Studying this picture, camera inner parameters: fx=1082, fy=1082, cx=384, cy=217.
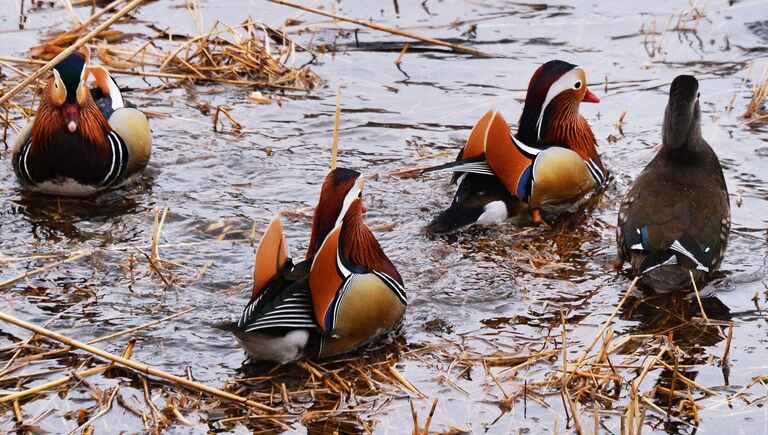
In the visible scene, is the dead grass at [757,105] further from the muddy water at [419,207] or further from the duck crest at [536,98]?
the duck crest at [536,98]

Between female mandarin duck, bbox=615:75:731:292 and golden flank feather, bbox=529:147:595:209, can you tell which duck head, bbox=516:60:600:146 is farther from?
female mandarin duck, bbox=615:75:731:292

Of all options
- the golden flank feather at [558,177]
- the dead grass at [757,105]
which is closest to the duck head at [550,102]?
the golden flank feather at [558,177]

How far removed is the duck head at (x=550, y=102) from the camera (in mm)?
6562

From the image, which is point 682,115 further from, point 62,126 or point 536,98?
point 62,126

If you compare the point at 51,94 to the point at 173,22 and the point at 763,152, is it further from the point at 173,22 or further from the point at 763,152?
the point at 763,152

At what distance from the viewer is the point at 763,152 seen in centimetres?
697

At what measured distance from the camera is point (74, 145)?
636cm

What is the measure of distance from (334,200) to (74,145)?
241 cm

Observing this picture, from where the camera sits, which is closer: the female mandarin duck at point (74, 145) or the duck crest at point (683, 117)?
the duck crest at point (683, 117)

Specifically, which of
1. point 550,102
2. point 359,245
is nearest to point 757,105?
point 550,102

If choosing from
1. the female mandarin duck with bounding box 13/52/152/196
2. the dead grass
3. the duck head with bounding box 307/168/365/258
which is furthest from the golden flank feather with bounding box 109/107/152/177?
the dead grass

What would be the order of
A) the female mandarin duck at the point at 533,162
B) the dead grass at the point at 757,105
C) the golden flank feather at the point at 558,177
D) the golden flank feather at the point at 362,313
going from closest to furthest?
the golden flank feather at the point at 362,313
the female mandarin duck at the point at 533,162
the golden flank feather at the point at 558,177
the dead grass at the point at 757,105

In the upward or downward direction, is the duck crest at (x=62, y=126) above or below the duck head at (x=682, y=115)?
below

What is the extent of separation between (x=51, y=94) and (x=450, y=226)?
2498 millimetres
